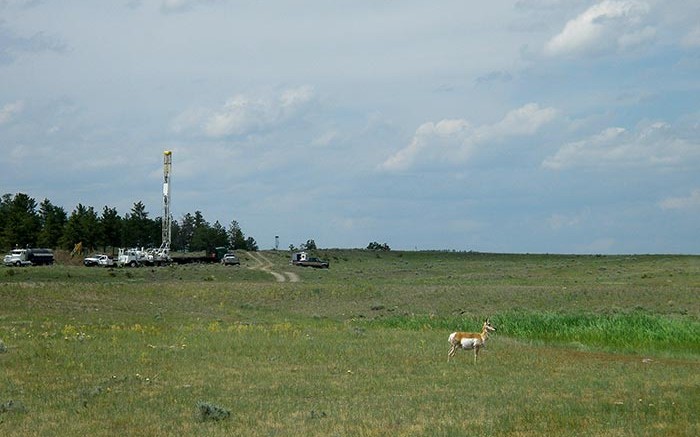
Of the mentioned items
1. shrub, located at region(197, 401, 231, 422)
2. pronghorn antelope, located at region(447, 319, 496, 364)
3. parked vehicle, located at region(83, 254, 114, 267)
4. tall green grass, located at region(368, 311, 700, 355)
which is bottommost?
shrub, located at region(197, 401, 231, 422)

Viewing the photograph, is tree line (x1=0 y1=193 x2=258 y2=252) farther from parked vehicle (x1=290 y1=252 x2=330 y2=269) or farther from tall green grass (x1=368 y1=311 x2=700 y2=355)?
tall green grass (x1=368 y1=311 x2=700 y2=355)

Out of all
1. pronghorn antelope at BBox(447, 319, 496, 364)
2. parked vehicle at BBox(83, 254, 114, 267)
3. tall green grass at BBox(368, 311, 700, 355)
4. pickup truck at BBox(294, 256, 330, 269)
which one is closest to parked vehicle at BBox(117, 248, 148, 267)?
parked vehicle at BBox(83, 254, 114, 267)

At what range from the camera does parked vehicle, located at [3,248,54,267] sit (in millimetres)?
105875

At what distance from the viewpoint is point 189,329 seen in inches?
1401

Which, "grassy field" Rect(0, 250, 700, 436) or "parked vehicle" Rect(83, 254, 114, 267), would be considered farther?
"parked vehicle" Rect(83, 254, 114, 267)

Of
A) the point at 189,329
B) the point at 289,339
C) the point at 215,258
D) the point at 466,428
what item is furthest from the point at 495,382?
the point at 215,258

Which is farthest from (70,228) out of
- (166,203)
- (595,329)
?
(595,329)

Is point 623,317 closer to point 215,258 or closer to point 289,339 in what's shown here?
point 289,339

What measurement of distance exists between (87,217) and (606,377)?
399 feet

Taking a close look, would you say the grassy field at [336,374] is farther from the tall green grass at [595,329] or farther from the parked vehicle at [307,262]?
the parked vehicle at [307,262]

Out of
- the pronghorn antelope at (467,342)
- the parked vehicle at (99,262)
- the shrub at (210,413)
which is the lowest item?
the shrub at (210,413)

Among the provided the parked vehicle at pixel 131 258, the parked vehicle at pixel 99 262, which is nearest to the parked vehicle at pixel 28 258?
the parked vehicle at pixel 99 262

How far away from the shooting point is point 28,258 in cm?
10638

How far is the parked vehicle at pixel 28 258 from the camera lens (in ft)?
347
